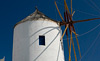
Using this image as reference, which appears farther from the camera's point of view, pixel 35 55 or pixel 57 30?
pixel 57 30

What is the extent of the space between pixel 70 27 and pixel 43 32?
322cm

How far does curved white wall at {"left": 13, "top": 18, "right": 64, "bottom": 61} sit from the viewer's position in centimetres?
1298

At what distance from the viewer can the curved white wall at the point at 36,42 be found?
12984 mm

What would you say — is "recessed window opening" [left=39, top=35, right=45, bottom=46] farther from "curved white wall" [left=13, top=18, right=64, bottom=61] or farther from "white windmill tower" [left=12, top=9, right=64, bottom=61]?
"curved white wall" [left=13, top=18, right=64, bottom=61]

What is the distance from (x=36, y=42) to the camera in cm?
1330

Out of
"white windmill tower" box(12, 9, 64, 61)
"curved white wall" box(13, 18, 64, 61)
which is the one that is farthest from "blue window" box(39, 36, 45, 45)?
"curved white wall" box(13, 18, 64, 61)

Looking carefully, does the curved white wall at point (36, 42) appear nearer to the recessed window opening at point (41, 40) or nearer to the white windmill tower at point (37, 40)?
the white windmill tower at point (37, 40)

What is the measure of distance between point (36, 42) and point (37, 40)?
19cm

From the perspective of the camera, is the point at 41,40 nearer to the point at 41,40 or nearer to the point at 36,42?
the point at 41,40

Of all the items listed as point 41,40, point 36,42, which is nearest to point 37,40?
point 36,42

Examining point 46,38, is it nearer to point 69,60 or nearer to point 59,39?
point 59,39

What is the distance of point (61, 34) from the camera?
15234 millimetres

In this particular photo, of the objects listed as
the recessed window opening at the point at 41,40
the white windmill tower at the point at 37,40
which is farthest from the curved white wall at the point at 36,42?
the recessed window opening at the point at 41,40

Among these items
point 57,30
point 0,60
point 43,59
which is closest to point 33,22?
point 57,30
